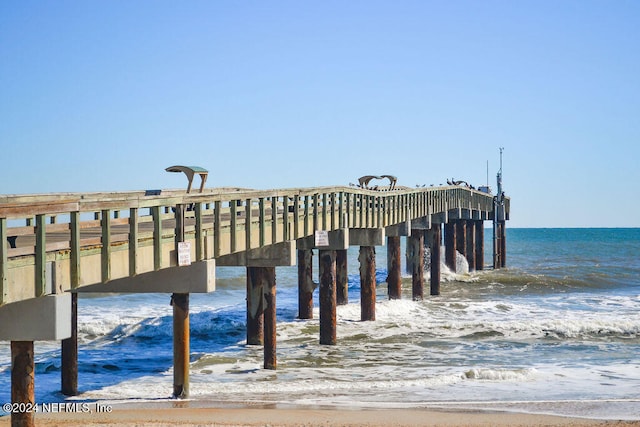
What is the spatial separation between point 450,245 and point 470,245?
8157 millimetres

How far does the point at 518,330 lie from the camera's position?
32062 millimetres

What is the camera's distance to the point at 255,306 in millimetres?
27266

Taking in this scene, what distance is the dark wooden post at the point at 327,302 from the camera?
27.8m

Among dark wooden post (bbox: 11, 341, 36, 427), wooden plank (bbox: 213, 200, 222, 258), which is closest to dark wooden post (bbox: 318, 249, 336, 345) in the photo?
wooden plank (bbox: 213, 200, 222, 258)

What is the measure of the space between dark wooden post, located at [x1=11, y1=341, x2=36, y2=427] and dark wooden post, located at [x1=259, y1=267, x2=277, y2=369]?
11045 millimetres

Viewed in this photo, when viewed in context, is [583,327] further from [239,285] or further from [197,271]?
[239,285]

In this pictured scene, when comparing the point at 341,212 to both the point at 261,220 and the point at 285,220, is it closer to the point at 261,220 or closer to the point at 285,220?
the point at 285,220

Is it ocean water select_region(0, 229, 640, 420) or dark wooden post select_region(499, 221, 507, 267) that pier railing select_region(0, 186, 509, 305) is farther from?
dark wooden post select_region(499, 221, 507, 267)

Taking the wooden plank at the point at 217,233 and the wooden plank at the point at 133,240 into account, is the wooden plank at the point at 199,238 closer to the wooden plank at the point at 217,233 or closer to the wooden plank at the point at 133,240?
the wooden plank at the point at 217,233

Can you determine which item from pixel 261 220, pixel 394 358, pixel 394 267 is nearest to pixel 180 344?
pixel 261 220

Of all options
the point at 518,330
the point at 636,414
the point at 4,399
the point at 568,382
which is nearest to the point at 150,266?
the point at 4,399

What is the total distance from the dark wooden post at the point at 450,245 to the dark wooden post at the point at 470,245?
644cm

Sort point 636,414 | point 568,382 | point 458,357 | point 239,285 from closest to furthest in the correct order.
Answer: point 636,414
point 568,382
point 458,357
point 239,285

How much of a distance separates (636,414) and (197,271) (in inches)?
322
